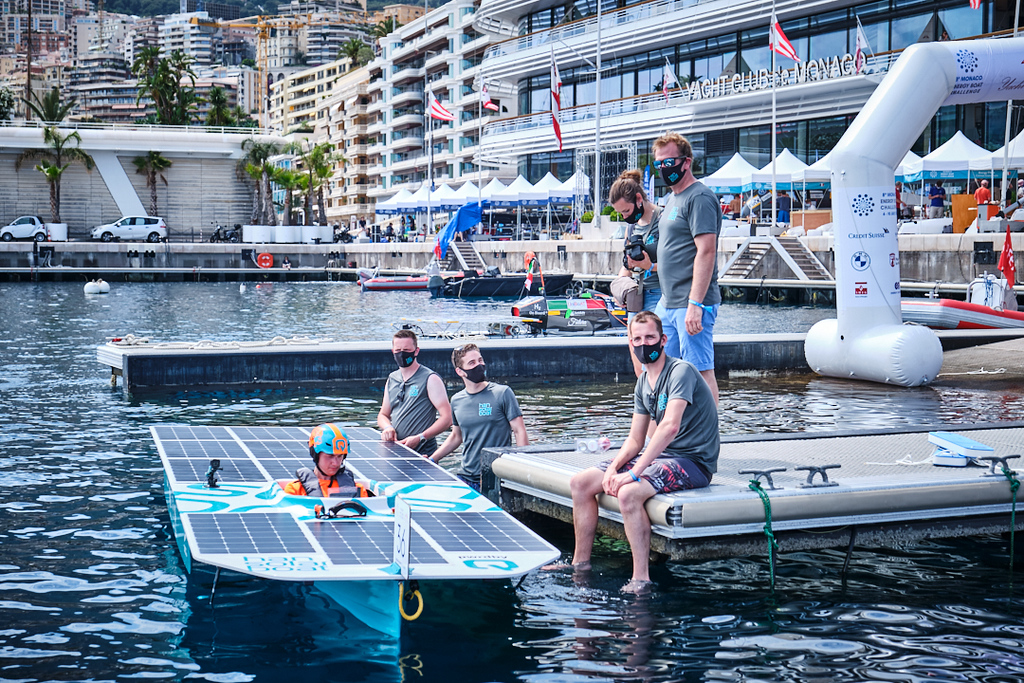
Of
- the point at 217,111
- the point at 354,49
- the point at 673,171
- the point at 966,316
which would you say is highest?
the point at 354,49

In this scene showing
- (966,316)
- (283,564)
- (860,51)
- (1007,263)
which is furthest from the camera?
(860,51)

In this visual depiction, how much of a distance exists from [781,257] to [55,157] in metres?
51.2

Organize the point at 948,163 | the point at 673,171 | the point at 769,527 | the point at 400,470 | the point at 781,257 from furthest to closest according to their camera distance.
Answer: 1. the point at 781,257
2. the point at 948,163
3. the point at 400,470
4. the point at 673,171
5. the point at 769,527

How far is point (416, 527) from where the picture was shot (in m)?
7.27

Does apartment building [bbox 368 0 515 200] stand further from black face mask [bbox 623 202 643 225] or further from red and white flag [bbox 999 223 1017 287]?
black face mask [bbox 623 202 643 225]

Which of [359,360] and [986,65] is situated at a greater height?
[986,65]

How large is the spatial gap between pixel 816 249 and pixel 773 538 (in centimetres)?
3604

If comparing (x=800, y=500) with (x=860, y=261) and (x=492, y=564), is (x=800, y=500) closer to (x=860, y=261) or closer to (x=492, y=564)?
(x=492, y=564)

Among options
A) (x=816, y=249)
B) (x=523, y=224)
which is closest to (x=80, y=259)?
(x=523, y=224)

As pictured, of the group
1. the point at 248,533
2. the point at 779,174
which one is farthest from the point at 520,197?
the point at 248,533

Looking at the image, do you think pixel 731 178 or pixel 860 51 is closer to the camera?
pixel 860 51

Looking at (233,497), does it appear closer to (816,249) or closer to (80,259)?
(816,249)

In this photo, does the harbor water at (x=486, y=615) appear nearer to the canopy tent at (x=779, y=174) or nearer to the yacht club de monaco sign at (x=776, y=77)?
the canopy tent at (x=779, y=174)

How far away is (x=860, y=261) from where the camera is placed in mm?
16578
